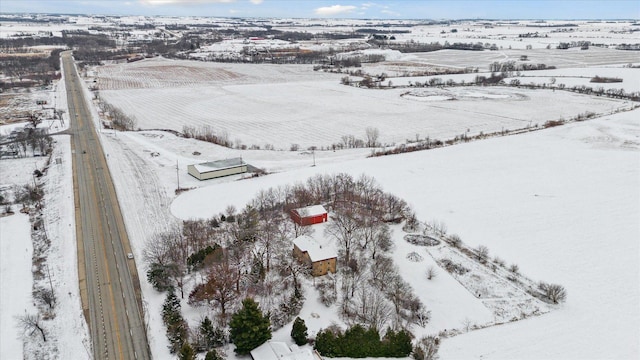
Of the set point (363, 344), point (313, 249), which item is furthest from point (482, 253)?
point (363, 344)

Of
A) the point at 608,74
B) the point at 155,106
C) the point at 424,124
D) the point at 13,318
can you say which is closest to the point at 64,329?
the point at 13,318

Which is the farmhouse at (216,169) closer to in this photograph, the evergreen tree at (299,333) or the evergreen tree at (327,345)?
the evergreen tree at (299,333)

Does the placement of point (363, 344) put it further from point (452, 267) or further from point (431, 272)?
point (452, 267)

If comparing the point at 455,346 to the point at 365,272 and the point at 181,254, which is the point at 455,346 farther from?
the point at 181,254

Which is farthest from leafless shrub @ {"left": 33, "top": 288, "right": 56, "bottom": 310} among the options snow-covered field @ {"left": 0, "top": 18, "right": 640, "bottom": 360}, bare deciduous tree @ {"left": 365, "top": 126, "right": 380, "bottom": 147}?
bare deciduous tree @ {"left": 365, "top": 126, "right": 380, "bottom": 147}

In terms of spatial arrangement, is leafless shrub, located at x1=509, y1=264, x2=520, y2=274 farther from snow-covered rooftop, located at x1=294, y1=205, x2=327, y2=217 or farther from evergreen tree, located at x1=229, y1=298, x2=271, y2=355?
evergreen tree, located at x1=229, y1=298, x2=271, y2=355
